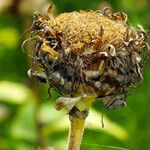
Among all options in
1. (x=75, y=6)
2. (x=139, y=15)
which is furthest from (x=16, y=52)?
(x=139, y=15)

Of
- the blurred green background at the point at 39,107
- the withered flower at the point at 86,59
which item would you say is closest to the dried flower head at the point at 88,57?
the withered flower at the point at 86,59

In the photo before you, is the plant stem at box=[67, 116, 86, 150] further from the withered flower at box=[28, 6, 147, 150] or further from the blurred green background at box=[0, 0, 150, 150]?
Answer: the blurred green background at box=[0, 0, 150, 150]

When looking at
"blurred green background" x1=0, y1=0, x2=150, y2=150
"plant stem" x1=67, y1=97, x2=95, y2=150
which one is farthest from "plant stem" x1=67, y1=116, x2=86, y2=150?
"blurred green background" x1=0, y1=0, x2=150, y2=150

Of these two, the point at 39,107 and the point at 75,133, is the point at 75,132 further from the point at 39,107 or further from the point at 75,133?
the point at 39,107

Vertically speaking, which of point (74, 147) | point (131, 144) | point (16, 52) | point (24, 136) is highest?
point (16, 52)

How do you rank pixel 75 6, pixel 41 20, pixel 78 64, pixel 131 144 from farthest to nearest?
pixel 75 6 → pixel 131 144 → pixel 41 20 → pixel 78 64

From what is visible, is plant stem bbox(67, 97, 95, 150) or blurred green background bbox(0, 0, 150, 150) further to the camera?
blurred green background bbox(0, 0, 150, 150)

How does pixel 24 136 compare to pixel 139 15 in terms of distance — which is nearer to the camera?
pixel 24 136

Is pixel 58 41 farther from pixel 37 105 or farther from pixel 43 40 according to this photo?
pixel 37 105
